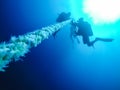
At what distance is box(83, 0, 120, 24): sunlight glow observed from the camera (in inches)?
336

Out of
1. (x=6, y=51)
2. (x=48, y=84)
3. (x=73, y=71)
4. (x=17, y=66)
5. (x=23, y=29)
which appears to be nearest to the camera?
(x=6, y=51)

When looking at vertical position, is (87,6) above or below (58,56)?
below

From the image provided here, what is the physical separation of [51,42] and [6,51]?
12398 mm

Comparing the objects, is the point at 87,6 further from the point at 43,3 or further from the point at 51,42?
the point at 51,42

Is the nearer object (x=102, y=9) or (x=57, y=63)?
(x=102, y=9)

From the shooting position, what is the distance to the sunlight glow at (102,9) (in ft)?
28.0

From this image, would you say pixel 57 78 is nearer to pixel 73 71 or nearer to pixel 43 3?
pixel 73 71

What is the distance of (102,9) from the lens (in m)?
8.99

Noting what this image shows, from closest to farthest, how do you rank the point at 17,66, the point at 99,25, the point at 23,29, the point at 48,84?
the point at 99,25, the point at 23,29, the point at 17,66, the point at 48,84

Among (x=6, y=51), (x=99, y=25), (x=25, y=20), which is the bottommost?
(x=6, y=51)

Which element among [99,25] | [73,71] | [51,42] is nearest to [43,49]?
[51,42]

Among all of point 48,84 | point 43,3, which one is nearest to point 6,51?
A: point 43,3

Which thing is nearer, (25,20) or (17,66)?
(25,20)

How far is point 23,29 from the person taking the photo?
38.9ft
